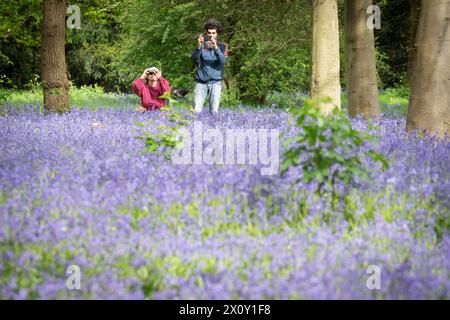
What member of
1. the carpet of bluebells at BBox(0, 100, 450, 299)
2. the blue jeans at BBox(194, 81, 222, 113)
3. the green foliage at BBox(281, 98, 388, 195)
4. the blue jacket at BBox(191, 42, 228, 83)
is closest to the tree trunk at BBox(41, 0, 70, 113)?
the blue jeans at BBox(194, 81, 222, 113)

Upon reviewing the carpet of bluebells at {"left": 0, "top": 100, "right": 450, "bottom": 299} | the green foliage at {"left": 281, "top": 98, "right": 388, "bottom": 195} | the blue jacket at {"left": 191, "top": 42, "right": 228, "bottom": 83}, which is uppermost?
the blue jacket at {"left": 191, "top": 42, "right": 228, "bottom": 83}

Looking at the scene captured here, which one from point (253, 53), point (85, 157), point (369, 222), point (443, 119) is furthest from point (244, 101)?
point (369, 222)

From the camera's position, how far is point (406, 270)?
3846 millimetres

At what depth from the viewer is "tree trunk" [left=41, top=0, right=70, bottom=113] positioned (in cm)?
1313

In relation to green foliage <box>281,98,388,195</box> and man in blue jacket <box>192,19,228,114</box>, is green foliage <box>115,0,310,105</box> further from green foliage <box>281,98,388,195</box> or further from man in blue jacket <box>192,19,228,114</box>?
green foliage <box>281,98,388,195</box>

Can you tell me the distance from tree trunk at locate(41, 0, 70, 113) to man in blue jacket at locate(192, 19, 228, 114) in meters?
2.94

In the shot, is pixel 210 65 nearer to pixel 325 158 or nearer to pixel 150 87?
pixel 150 87

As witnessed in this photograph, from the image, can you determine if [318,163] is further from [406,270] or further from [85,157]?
[85,157]

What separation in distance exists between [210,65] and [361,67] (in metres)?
2.72

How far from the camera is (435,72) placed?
330 inches

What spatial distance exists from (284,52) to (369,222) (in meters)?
12.6

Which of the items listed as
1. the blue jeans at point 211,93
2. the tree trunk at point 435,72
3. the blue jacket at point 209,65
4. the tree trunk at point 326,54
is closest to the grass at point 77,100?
the blue jeans at point 211,93

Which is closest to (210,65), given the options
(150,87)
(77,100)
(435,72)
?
(150,87)
